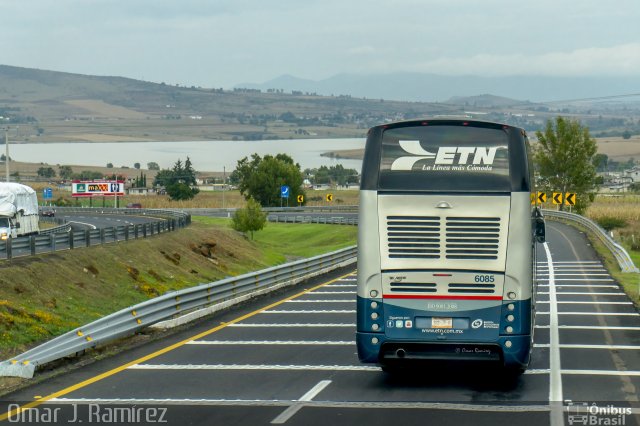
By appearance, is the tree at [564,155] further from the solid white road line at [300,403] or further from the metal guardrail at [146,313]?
the solid white road line at [300,403]

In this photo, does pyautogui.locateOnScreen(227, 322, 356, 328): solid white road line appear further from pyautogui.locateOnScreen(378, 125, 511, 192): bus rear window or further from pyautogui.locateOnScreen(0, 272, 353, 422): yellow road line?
pyautogui.locateOnScreen(378, 125, 511, 192): bus rear window

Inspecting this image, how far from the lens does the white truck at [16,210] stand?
48438 mm

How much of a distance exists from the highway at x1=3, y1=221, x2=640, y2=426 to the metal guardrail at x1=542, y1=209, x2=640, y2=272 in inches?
714

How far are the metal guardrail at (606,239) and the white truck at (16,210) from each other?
26.8m

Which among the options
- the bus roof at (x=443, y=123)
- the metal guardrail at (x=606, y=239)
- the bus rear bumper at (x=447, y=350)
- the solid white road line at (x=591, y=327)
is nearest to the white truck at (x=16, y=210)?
the metal guardrail at (x=606, y=239)

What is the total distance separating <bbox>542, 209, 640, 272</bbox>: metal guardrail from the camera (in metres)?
41.2

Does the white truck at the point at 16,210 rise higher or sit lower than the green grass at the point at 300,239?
higher

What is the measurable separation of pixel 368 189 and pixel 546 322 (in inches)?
395

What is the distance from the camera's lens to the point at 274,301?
95.2 feet

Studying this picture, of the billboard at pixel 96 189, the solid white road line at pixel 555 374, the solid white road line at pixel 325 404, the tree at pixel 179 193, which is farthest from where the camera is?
the tree at pixel 179 193

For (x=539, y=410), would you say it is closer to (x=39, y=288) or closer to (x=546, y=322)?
(x=546, y=322)

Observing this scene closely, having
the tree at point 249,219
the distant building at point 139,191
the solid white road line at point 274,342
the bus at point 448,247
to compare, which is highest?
the bus at point 448,247

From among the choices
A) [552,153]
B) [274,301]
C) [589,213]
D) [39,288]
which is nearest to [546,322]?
[274,301]

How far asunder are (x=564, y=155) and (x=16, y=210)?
8063 centimetres
